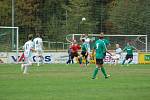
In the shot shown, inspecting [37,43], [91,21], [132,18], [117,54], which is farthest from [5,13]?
[37,43]

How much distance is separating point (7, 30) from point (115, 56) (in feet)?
31.0

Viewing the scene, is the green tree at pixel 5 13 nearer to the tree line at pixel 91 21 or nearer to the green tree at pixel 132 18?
the tree line at pixel 91 21

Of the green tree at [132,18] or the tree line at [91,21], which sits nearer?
the green tree at [132,18]

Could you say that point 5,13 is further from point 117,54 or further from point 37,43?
point 37,43

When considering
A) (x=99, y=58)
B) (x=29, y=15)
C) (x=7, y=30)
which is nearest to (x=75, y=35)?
(x=7, y=30)

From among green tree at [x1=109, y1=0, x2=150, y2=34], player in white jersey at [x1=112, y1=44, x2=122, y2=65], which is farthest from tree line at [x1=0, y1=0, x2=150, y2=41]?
player in white jersey at [x1=112, y1=44, x2=122, y2=65]

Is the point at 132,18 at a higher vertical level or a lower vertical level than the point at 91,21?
higher

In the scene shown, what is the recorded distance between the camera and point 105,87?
2053cm

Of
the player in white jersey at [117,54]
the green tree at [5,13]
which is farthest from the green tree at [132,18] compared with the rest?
the green tree at [5,13]

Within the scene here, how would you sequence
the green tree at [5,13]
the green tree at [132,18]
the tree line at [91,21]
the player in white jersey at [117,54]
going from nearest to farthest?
the player in white jersey at [117,54] → the green tree at [132,18] → the tree line at [91,21] → the green tree at [5,13]

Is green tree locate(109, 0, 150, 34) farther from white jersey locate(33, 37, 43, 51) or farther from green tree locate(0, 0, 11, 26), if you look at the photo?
white jersey locate(33, 37, 43, 51)

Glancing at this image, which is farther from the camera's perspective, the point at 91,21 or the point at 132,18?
the point at 91,21

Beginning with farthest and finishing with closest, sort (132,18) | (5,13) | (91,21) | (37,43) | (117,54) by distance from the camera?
(5,13) < (91,21) < (132,18) < (117,54) < (37,43)

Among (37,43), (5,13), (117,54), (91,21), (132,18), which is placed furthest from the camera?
(5,13)
